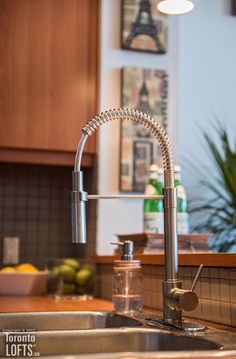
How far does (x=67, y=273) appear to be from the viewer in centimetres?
246

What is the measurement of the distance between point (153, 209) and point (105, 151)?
576 millimetres

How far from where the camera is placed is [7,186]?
116 inches

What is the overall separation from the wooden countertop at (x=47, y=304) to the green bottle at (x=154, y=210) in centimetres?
29

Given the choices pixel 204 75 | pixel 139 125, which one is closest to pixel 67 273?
pixel 139 125

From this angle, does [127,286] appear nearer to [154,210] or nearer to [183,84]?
[154,210]

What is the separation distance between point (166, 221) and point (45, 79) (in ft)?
4.53

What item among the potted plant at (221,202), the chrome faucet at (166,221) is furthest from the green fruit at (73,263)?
the chrome faucet at (166,221)

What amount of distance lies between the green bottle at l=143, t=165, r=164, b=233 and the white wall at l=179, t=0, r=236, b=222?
0.85m

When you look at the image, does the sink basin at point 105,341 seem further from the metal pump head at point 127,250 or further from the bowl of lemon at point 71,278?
the bowl of lemon at point 71,278

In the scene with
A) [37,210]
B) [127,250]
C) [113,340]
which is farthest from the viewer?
[37,210]

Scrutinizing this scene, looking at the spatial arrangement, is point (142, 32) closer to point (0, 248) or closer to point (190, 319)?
point (0, 248)

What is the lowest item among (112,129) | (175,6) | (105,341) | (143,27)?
(105,341)

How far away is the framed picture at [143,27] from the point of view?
109 inches

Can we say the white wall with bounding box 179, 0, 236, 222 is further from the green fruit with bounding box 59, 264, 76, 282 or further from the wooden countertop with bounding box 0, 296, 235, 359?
the wooden countertop with bounding box 0, 296, 235, 359
